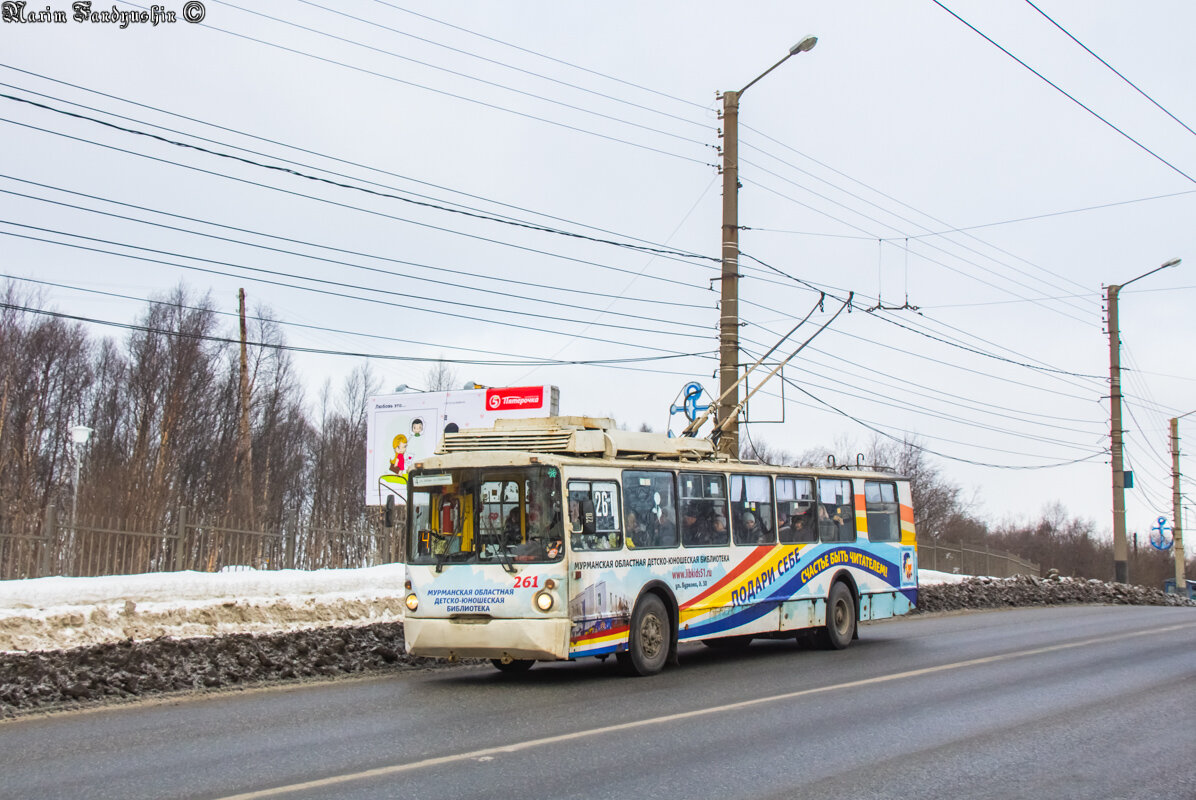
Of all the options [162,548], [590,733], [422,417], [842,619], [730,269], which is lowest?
[590,733]

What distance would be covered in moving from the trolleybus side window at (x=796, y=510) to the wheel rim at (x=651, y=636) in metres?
3.40

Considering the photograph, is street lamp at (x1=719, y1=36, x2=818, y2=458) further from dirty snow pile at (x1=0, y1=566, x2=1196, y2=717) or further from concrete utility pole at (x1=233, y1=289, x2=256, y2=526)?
concrete utility pole at (x1=233, y1=289, x2=256, y2=526)

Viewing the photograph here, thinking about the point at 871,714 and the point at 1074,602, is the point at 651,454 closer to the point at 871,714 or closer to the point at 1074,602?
the point at 871,714

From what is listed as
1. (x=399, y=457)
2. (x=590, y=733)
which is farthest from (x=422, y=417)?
(x=590, y=733)

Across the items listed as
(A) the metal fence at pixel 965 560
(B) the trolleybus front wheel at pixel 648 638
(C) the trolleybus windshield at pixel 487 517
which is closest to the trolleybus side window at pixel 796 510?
(B) the trolleybus front wheel at pixel 648 638

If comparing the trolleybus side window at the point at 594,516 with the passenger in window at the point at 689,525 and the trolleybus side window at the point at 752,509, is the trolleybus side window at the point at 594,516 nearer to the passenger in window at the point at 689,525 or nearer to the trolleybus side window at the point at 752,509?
the passenger in window at the point at 689,525

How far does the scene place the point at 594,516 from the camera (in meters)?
13.0

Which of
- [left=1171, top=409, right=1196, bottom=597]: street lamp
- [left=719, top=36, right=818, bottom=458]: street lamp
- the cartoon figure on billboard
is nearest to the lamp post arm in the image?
[left=719, top=36, right=818, bottom=458]: street lamp

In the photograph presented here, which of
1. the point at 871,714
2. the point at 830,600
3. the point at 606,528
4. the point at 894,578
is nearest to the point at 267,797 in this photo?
the point at 871,714

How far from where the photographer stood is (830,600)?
17.3m

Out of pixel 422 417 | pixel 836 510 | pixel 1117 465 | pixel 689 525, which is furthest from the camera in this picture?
pixel 1117 465

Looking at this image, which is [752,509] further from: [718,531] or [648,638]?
[648,638]

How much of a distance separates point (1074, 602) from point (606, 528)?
24.2 m

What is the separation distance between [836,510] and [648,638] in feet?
17.8
